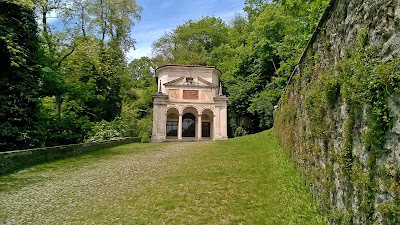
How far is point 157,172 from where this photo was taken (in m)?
8.79

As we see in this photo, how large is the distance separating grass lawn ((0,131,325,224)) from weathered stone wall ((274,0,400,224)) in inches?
39.6

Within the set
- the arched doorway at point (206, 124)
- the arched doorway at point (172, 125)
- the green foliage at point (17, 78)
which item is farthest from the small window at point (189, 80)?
the green foliage at point (17, 78)

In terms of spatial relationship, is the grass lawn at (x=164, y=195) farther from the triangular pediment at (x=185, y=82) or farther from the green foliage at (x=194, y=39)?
the green foliage at (x=194, y=39)

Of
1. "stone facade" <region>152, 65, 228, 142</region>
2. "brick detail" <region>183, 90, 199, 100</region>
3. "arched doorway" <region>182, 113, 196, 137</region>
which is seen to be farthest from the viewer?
"arched doorway" <region>182, 113, 196, 137</region>

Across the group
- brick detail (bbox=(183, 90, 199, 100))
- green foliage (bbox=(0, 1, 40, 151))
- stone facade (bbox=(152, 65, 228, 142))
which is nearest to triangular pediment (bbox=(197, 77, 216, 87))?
stone facade (bbox=(152, 65, 228, 142))

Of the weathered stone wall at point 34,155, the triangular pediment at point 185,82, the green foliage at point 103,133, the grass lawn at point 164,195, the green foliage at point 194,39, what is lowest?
the grass lawn at point 164,195

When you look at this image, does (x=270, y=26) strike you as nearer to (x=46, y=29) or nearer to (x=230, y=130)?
(x=230, y=130)

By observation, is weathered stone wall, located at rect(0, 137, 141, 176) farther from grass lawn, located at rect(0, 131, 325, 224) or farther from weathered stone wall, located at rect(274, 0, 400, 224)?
weathered stone wall, located at rect(274, 0, 400, 224)

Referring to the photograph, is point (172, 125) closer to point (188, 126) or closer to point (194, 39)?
point (188, 126)

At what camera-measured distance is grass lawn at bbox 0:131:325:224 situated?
15.9 ft

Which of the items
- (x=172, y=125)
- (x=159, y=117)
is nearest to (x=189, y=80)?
(x=159, y=117)

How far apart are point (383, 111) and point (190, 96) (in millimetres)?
26931

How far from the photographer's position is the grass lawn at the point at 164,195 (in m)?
4.85

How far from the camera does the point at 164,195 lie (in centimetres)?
619
